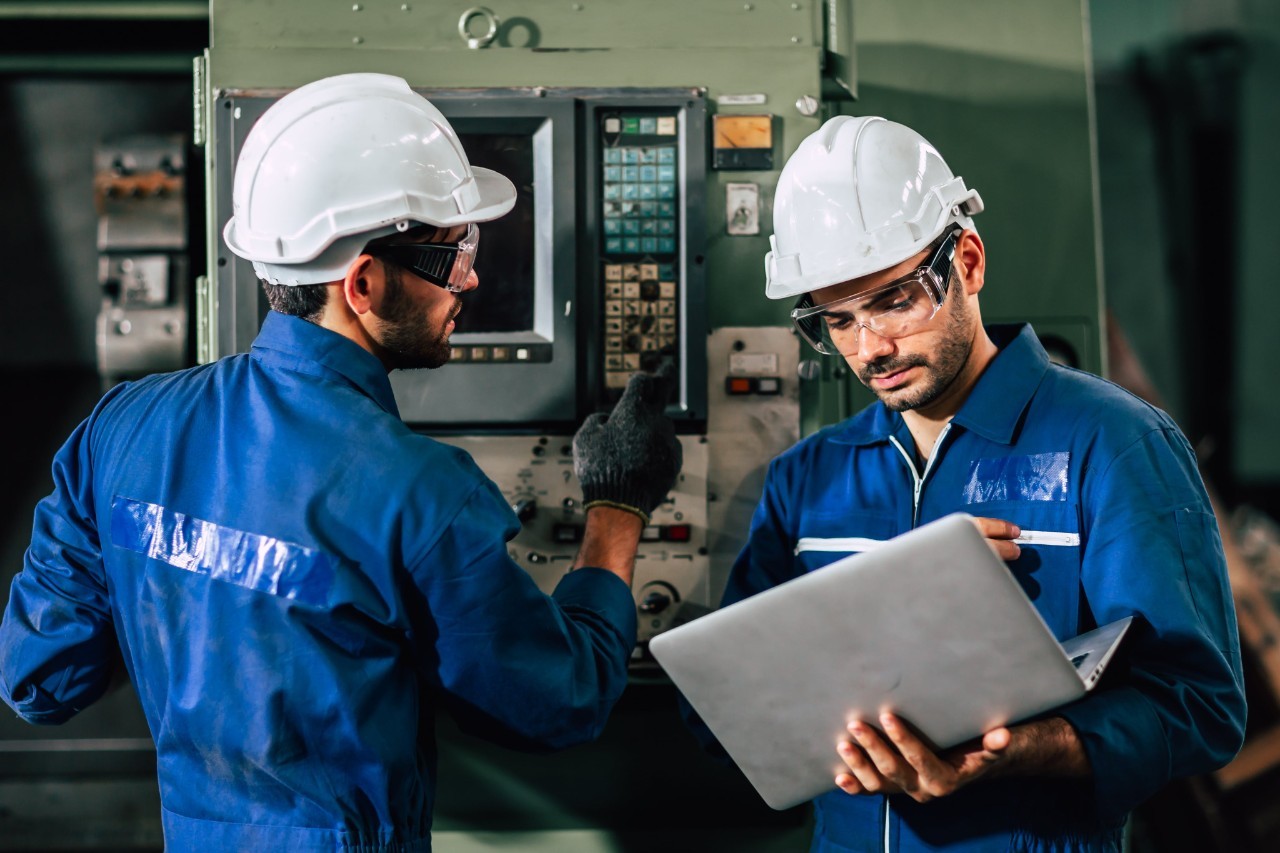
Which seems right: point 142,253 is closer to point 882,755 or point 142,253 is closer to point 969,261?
point 969,261

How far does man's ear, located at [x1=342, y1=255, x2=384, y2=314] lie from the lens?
4.24 ft

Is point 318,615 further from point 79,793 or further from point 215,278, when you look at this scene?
point 79,793

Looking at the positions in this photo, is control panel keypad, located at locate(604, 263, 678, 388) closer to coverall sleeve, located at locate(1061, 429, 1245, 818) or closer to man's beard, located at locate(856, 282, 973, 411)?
man's beard, located at locate(856, 282, 973, 411)

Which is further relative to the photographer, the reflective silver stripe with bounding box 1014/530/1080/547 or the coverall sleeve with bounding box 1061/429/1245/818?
the reflective silver stripe with bounding box 1014/530/1080/547

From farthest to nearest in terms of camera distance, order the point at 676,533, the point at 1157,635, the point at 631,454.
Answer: the point at 676,533
the point at 631,454
the point at 1157,635

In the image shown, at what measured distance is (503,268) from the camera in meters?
1.79

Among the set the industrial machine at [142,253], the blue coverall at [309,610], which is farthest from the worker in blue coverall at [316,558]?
the industrial machine at [142,253]

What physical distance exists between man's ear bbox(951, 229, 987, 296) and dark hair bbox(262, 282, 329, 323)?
80 centimetres

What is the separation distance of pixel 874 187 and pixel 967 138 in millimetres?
891

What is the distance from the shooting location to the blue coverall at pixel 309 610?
115 centimetres

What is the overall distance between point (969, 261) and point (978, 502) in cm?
32

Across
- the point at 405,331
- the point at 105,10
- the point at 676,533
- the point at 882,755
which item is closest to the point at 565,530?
the point at 676,533

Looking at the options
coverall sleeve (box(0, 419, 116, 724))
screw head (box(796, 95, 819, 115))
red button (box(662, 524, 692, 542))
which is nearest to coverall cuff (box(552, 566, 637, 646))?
red button (box(662, 524, 692, 542))

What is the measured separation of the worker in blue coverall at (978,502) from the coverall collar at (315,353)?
1.84ft
